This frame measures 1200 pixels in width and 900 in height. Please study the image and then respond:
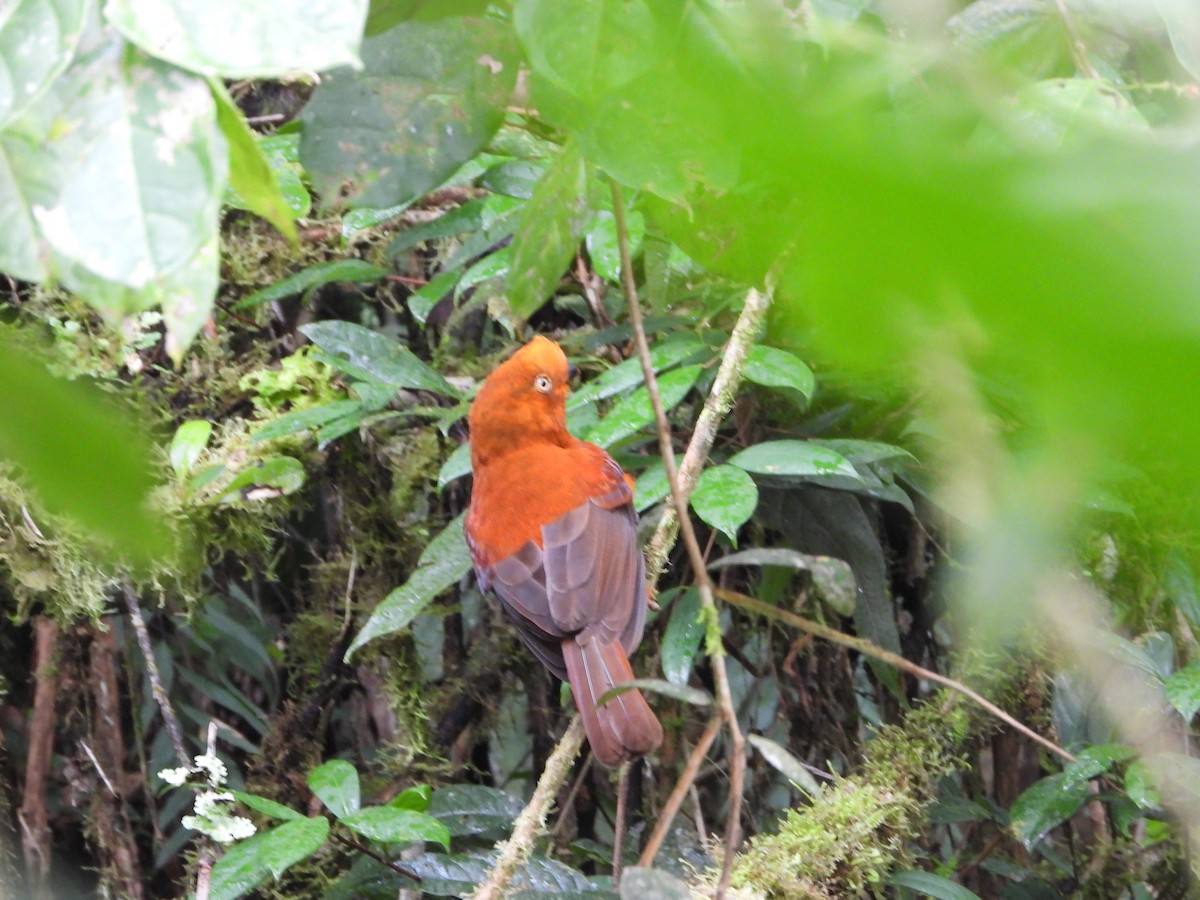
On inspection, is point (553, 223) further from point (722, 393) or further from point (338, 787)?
point (338, 787)

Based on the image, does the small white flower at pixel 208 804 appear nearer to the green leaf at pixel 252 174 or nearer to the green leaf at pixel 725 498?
the green leaf at pixel 725 498

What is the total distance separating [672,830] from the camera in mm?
2557

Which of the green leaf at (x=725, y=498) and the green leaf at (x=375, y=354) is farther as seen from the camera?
the green leaf at (x=375, y=354)

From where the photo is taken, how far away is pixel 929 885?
2250 mm

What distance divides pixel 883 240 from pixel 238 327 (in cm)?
340

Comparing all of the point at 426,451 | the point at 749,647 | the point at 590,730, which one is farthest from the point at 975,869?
the point at 426,451

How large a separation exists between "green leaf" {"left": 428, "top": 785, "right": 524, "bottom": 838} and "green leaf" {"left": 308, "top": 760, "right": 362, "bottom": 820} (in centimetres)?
25

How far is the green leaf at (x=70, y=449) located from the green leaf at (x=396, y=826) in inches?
66.3

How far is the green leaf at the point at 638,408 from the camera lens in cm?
220

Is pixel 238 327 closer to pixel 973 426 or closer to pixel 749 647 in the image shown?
pixel 749 647

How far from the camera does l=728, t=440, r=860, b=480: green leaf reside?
2045 mm

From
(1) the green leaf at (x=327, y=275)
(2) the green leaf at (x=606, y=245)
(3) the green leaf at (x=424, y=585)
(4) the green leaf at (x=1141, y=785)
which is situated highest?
(2) the green leaf at (x=606, y=245)

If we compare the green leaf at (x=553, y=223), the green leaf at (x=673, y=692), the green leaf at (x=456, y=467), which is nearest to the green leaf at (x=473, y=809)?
the green leaf at (x=456, y=467)

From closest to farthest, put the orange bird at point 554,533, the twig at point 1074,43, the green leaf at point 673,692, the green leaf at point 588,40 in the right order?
the green leaf at point 588,40
the twig at point 1074,43
the green leaf at point 673,692
the orange bird at point 554,533
